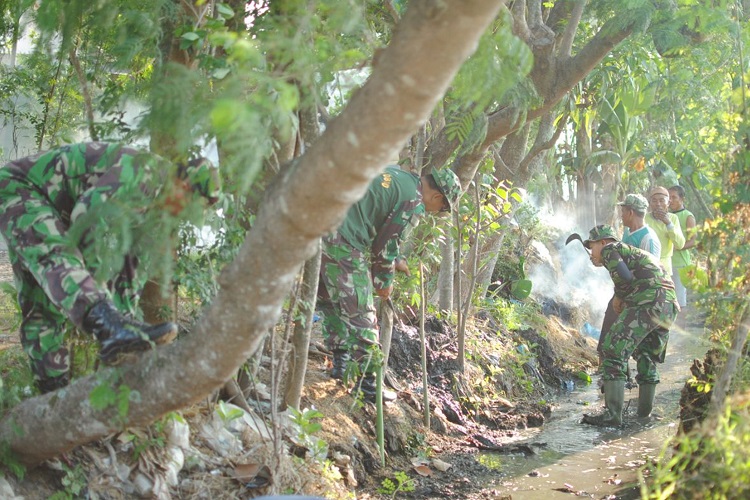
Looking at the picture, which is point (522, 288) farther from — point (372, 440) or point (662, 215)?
point (372, 440)

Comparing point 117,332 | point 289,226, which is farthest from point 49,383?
point 289,226

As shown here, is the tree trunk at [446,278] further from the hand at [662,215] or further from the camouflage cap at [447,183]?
the hand at [662,215]

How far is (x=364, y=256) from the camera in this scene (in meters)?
5.69

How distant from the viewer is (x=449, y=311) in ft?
26.1

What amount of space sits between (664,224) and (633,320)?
1.88 meters

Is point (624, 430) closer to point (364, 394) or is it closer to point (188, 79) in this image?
point (364, 394)

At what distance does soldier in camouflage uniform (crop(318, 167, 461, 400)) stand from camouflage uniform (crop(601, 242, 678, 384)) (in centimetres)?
188

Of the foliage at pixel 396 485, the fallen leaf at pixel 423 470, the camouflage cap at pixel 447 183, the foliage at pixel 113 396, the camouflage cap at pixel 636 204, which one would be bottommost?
the foliage at pixel 396 485

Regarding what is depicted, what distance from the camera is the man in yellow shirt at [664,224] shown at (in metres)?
8.25

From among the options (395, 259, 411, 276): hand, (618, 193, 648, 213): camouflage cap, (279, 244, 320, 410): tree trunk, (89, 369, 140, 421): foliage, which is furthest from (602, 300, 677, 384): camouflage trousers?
(89, 369, 140, 421): foliage

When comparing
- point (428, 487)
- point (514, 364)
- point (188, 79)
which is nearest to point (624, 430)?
point (514, 364)

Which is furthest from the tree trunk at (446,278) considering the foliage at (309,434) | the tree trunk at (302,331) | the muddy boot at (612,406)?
the foliage at (309,434)

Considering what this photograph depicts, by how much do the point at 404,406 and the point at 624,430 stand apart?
6.21ft

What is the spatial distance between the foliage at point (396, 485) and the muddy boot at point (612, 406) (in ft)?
7.78
